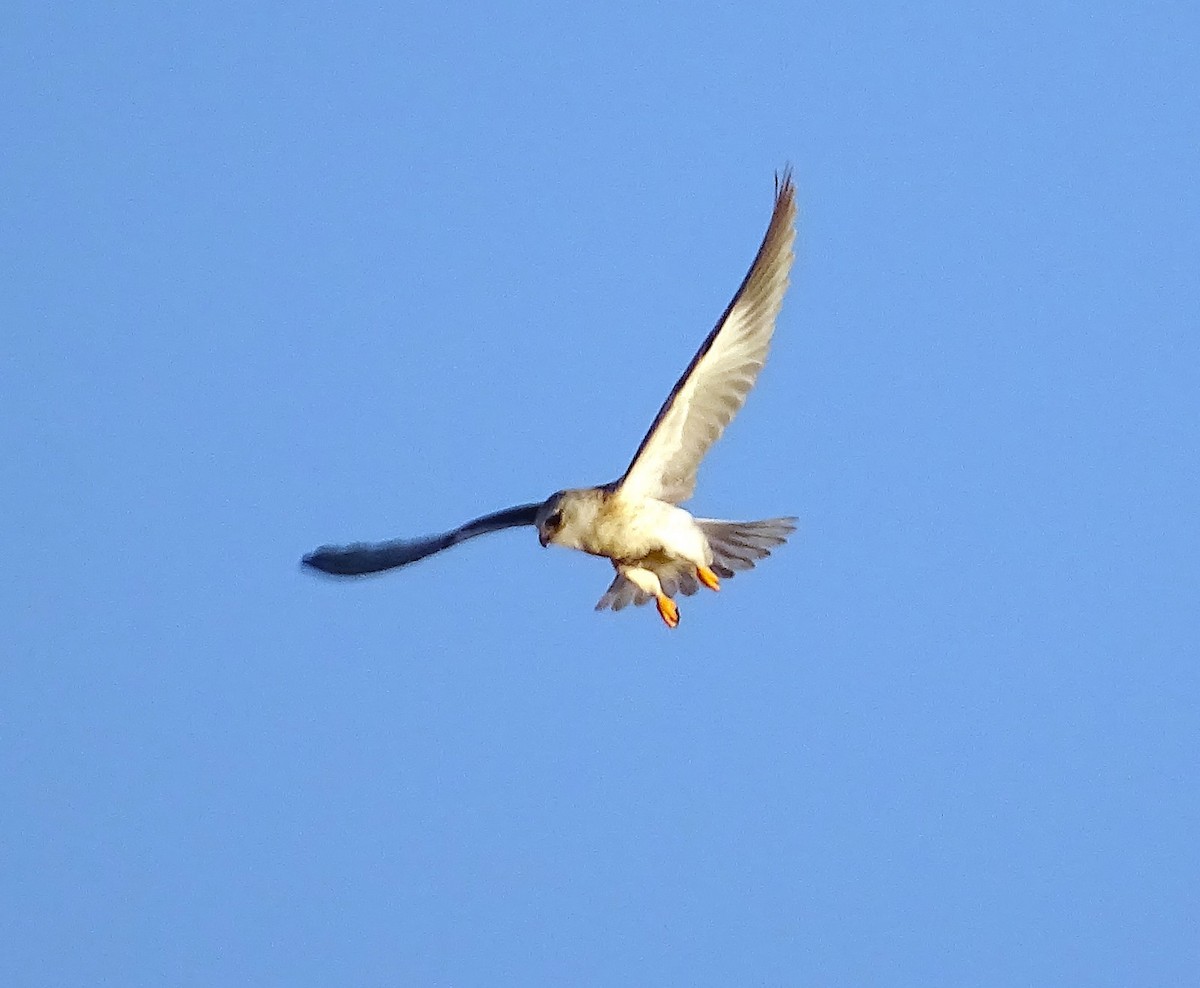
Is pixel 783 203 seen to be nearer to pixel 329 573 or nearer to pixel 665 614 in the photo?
pixel 665 614

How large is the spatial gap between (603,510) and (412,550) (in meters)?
1.75

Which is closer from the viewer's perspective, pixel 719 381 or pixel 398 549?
pixel 719 381

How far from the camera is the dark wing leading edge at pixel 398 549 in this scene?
495 inches

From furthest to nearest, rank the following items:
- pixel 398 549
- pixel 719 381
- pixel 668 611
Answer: pixel 398 549 < pixel 668 611 < pixel 719 381

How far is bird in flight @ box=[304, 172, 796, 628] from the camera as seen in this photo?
39.1 ft

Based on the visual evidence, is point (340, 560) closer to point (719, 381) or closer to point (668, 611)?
point (668, 611)

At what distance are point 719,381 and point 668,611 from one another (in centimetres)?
134

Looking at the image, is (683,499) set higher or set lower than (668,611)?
higher

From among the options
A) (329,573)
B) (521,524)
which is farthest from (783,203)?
(329,573)

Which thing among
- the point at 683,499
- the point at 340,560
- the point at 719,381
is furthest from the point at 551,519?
the point at 340,560

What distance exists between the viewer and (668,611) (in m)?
12.7

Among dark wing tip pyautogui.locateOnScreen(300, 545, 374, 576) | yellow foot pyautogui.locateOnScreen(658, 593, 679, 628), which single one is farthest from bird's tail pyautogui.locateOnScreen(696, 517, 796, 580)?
dark wing tip pyautogui.locateOnScreen(300, 545, 374, 576)

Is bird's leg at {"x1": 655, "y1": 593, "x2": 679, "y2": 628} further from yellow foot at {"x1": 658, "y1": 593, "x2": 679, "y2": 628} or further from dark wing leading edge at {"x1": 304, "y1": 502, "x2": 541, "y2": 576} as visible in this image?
dark wing leading edge at {"x1": 304, "y1": 502, "x2": 541, "y2": 576}

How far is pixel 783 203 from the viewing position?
1212 centimetres
